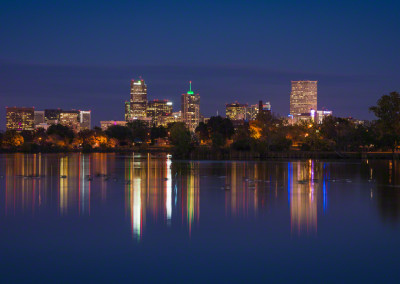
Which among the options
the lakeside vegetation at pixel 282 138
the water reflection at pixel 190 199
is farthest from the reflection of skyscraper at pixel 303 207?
the lakeside vegetation at pixel 282 138

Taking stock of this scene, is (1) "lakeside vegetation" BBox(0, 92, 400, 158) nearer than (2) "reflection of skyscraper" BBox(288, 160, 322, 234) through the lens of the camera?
No

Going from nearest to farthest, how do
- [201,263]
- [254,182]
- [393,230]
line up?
[201,263] → [393,230] → [254,182]

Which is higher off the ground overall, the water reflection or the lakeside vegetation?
the lakeside vegetation

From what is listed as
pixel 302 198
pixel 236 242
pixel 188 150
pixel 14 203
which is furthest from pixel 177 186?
pixel 188 150

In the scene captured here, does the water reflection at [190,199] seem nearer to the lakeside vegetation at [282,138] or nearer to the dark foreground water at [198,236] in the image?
the dark foreground water at [198,236]

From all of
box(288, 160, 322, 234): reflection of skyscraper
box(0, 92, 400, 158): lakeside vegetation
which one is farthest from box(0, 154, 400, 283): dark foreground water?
box(0, 92, 400, 158): lakeside vegetation

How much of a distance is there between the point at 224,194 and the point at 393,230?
1240 centimetres

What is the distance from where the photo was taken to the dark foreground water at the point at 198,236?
13.5m

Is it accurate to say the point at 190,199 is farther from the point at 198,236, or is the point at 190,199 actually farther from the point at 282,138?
the point at 282,138

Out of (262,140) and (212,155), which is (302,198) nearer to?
(212,155)

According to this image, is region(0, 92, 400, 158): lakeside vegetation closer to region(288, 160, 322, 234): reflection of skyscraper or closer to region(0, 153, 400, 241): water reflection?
region(0, 153, 400, 241): water reflection

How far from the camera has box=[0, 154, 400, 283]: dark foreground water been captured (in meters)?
13.5

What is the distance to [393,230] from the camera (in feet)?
61.5

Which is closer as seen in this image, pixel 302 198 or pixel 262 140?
pixel 302 198
